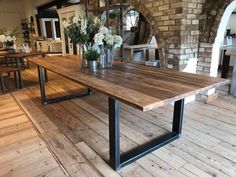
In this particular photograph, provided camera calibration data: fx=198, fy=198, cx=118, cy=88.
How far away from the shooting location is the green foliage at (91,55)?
2.39 meters

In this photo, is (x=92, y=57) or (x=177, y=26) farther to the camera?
(x=177, y=26)

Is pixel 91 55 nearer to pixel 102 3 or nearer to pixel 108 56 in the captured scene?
pixel 108 56

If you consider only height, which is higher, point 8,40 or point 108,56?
point 8,40

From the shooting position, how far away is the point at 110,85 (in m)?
1.71

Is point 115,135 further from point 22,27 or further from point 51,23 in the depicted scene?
point 22,27

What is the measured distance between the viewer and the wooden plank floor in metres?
1.80

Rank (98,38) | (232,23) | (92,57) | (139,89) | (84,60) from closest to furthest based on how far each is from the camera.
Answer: (139,89) < (98,38) < (92,57) < (84,60) < (232,23)

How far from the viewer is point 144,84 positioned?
171 cm

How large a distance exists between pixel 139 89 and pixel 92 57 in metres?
1.02

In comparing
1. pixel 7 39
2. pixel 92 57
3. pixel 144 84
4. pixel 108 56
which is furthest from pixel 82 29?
pixel 7 39

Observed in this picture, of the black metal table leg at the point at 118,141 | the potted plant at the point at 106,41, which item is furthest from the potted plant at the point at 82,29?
the black metal table leg at the point at 118,141

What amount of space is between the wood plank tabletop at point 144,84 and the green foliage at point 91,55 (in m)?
0.15

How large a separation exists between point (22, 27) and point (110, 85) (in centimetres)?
1256

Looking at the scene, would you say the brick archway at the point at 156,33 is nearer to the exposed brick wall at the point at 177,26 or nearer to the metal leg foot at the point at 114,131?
the exposed brick wall at the point at 177,26
